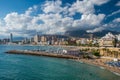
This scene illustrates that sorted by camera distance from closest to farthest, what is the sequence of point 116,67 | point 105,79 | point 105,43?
point 105,79
point 116,67
point 105,43

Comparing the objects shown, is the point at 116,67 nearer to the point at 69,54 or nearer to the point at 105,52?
the point at 105,52

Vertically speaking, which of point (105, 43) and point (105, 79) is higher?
point (105, 43)

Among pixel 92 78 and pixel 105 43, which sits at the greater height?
pixel 105 43

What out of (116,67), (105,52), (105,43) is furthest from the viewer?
(105,43)

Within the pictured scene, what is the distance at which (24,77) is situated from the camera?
45.0 metres

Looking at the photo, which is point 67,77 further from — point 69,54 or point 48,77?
point 69,54

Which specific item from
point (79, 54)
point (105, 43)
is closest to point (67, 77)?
point (79, 54)

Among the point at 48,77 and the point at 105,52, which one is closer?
the point at 48,77

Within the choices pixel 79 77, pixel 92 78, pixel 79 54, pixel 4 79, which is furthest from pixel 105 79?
pixel 79 54

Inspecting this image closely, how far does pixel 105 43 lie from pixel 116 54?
64207 mm

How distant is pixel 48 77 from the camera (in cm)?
4600

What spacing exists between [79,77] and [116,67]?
1818cm

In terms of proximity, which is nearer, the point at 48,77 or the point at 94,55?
the point at 48,77

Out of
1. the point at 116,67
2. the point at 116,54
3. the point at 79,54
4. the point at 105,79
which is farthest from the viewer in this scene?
the point at 79,54
